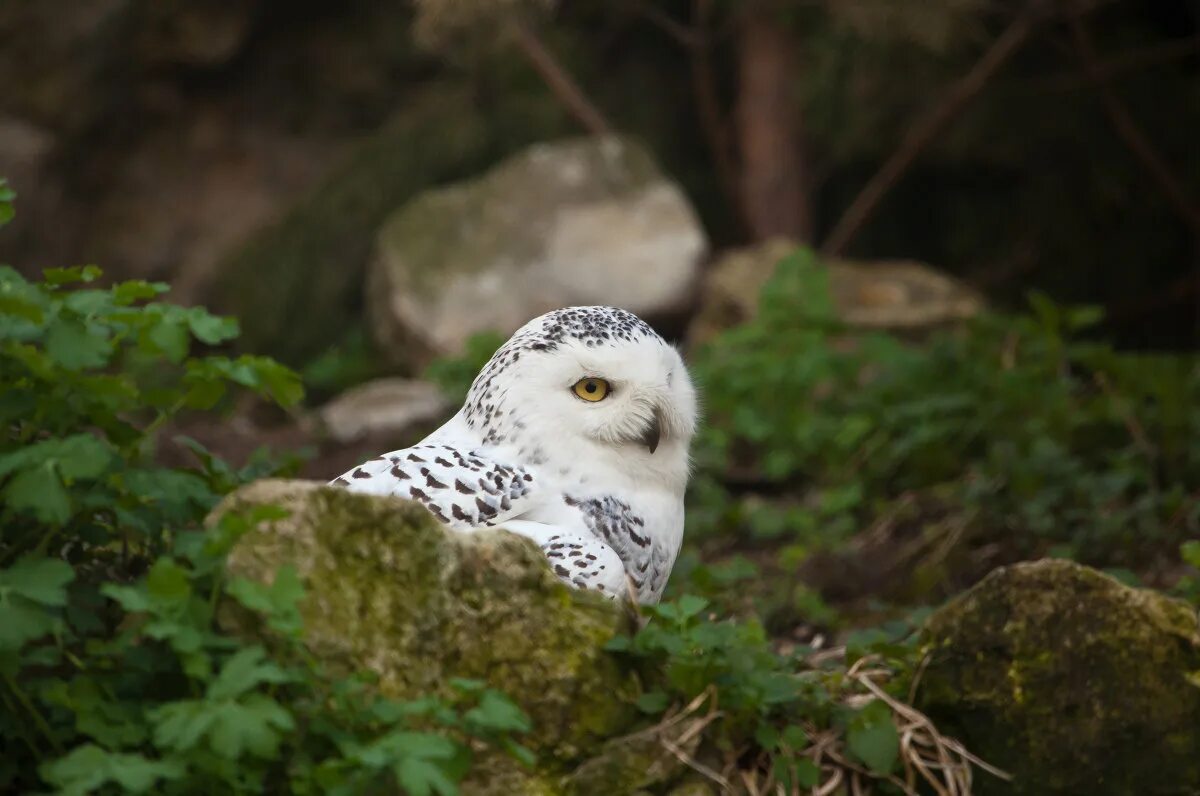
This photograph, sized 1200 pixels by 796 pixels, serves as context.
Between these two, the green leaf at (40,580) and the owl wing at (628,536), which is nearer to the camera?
the green leaf at (40,580)

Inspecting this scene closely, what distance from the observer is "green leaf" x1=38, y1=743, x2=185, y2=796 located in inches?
73.0

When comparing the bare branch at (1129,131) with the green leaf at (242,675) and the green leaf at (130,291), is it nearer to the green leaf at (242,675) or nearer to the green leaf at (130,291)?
the green leaf at (130,291)

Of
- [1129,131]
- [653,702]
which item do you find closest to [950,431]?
[1129,131]

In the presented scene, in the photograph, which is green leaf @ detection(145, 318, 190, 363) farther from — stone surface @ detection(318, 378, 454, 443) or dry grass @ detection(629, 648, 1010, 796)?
stone surface @ detection(318, 378, 454, 443)

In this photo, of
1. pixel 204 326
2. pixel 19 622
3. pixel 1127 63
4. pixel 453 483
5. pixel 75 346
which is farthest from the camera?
pixel 1127 63

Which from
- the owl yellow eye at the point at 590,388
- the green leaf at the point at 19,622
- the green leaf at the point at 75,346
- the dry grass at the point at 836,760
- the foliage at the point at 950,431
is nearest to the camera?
the green leaf at the point at 19,622

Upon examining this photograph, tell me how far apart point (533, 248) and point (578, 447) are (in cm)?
469

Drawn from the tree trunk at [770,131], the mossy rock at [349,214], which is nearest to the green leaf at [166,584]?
the mossy rock at [349,214]

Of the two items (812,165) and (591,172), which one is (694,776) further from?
(812,165)

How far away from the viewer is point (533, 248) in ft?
25.0

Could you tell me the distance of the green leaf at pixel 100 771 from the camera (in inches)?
73.0

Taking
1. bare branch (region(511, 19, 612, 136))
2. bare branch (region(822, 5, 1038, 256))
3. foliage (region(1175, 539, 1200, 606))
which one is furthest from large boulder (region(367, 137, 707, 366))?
foliage (region(1175, 539, 1200, 606))

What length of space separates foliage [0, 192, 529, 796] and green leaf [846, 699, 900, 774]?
21.1 inches

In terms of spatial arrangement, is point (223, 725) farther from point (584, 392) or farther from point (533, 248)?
point (533, 248)
